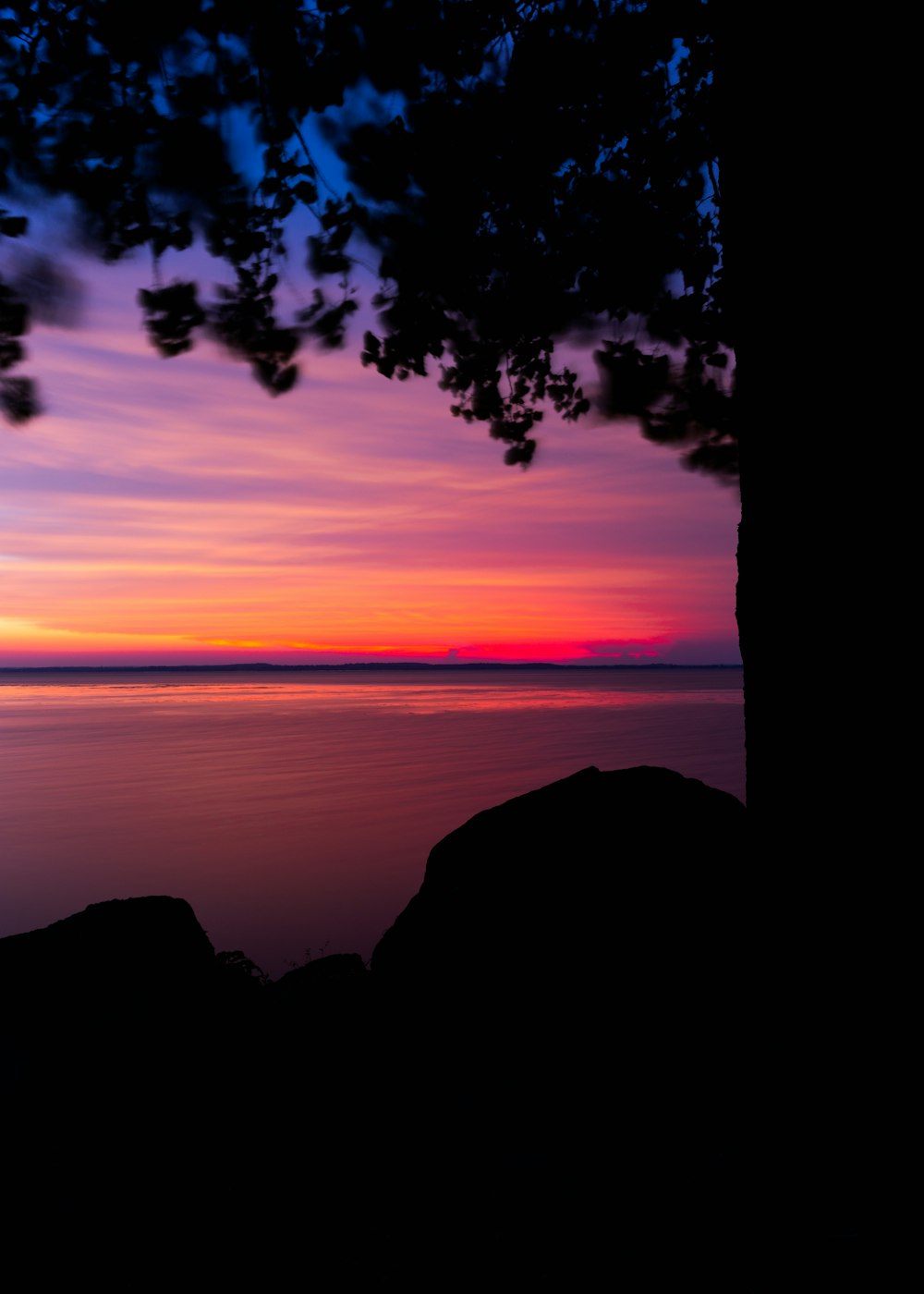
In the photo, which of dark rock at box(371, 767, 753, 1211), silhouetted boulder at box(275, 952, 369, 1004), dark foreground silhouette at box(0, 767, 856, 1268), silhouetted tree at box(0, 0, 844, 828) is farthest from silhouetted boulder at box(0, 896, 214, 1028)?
silhouetted tree at box(0, 0, 844, 828)

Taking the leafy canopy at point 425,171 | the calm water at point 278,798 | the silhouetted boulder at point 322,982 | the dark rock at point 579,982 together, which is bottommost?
the calm water at point 278,798

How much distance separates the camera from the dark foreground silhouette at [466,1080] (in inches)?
121

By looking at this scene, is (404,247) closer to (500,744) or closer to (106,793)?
(106,793)

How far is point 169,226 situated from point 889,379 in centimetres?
577

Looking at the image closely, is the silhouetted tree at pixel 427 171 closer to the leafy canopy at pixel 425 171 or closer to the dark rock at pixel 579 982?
the leafy canopy at pixel 425 171

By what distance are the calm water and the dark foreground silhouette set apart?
5.01 meters

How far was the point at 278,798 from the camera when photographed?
63.8 ft

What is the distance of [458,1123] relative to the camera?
3762 millimetres

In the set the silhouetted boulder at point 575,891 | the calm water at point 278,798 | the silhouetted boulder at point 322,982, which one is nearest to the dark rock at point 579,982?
the silhouetted boulder at point 575,891

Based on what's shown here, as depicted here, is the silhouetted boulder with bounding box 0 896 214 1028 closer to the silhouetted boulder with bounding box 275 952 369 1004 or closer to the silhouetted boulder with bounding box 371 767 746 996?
the silhouetted boulder with bounding box 275 952 369 1004

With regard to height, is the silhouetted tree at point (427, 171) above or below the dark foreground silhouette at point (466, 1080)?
above

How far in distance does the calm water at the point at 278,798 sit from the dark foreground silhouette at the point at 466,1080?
197 inches

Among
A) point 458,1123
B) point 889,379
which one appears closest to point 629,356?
point 889,379

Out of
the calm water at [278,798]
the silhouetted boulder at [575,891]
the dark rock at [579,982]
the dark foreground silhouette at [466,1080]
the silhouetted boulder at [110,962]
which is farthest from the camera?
the calm water at [278,798]
